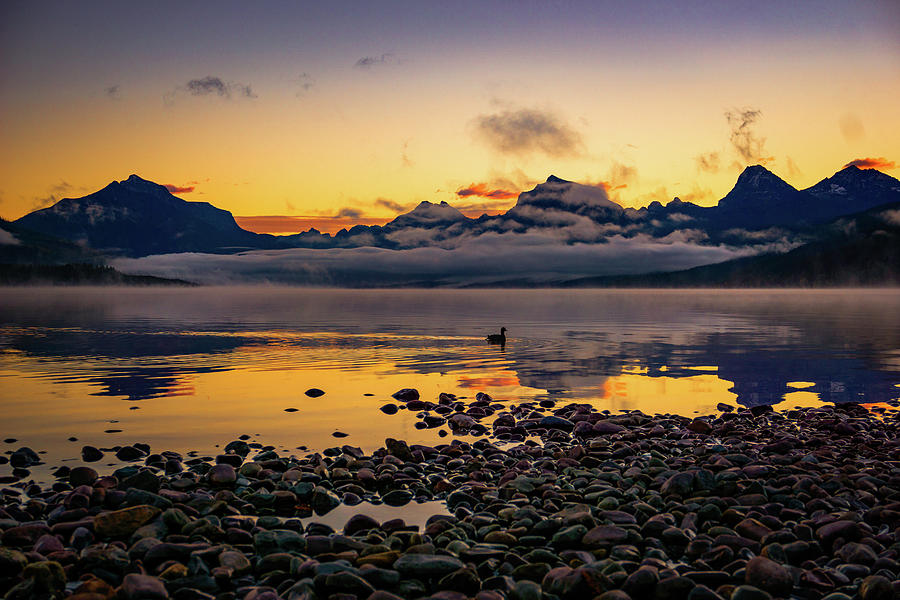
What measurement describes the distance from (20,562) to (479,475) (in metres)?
8.98

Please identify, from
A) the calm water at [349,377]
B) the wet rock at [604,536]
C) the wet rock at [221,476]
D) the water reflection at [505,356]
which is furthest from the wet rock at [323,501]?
the water reflection at [505,356]

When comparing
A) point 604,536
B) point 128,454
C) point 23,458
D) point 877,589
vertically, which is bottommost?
point 877,589

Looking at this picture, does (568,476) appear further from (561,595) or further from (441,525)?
(561,595)

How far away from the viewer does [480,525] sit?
1274 cm

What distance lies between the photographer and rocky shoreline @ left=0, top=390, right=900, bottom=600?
10242 millimetres

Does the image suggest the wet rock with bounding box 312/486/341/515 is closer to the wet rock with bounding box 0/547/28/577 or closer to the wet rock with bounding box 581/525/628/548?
the wet rock with bounding box 0/547/28/577

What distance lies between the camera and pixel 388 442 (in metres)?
18.7

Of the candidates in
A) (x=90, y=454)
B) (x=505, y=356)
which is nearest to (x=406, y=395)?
(x=90, y=454)

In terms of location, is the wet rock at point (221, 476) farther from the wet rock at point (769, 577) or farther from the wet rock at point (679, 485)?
the wet rock at point (769, 577)

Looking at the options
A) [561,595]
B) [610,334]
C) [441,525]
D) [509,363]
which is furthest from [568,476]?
[610,334]

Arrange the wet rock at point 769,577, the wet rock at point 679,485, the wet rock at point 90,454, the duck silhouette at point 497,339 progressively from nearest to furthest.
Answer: the wet rock at point 769,577 → the wet rock at point 679,485 → the wet rock at point 90,454 → the duck silhouette at point 497,339

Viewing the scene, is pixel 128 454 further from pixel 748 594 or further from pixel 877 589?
pixel 877 589

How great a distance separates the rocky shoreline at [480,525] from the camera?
33.6 ft

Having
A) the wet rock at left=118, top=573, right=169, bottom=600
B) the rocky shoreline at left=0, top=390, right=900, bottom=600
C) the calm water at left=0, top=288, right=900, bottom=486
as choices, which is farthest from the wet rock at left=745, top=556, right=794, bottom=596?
the calm water at left=0, top=288, right=900, bottom=486
